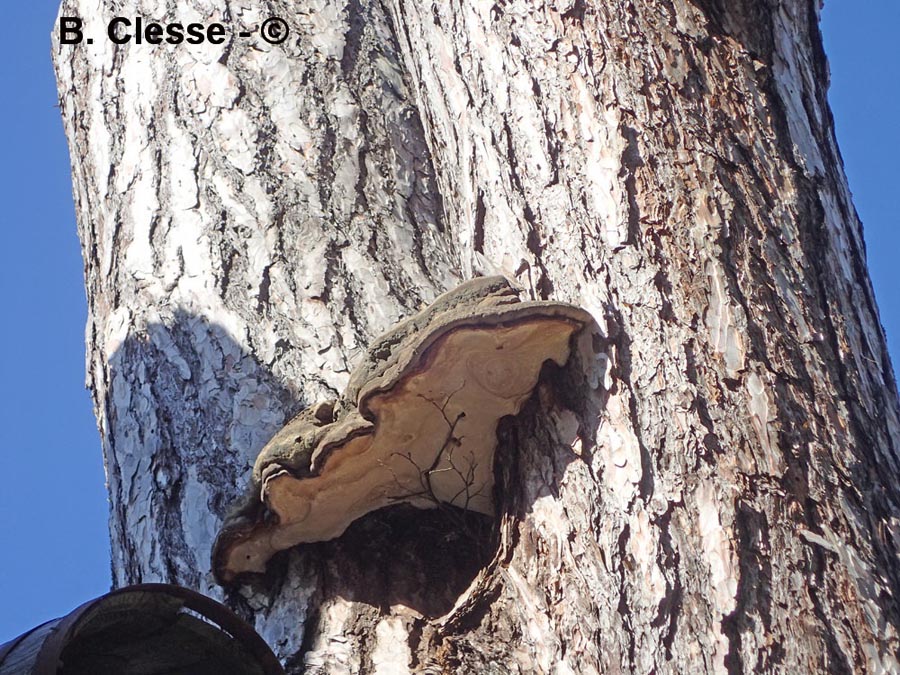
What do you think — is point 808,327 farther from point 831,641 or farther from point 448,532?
point 448,532

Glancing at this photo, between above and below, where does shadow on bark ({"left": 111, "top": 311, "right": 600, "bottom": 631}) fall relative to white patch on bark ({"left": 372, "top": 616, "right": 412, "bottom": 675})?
above

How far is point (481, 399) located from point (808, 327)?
2.17 ft

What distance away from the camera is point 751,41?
8.86ft

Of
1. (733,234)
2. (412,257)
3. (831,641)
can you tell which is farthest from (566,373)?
(412,257)

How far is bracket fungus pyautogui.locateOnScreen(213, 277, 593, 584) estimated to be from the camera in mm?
2221

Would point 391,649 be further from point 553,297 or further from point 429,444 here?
point 553,297

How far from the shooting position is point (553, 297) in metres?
2.40
